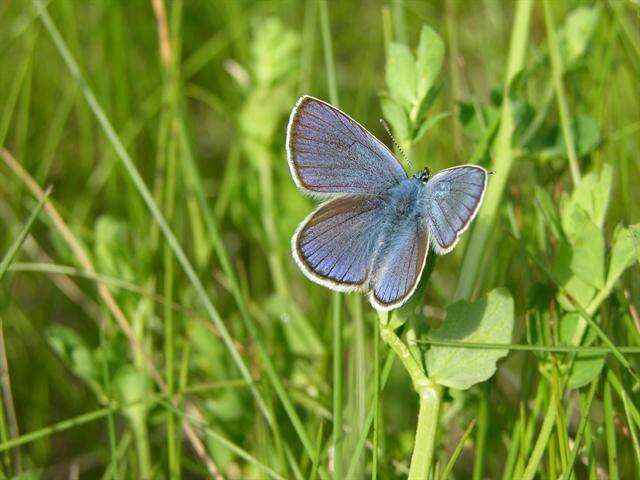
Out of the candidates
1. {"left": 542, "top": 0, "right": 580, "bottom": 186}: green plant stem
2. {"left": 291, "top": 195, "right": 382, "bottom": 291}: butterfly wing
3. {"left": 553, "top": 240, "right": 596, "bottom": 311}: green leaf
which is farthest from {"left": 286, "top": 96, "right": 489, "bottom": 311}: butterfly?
{"left": 542, "top": 0, "right": 580, "bottom": 186}: green plant stem

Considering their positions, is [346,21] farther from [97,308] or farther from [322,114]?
[322,114]

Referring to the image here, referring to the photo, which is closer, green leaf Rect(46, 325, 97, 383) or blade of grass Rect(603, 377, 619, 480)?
blade of grass Rect(603, 377, 619, 480)

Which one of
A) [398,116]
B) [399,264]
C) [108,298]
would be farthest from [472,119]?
[108,298]

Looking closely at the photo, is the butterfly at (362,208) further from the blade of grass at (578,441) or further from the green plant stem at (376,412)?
the blade of grass at (578,441)

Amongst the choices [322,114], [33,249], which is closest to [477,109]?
[322,114]

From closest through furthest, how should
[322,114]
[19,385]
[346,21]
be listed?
[322,114] → [19,385] → [346,21]

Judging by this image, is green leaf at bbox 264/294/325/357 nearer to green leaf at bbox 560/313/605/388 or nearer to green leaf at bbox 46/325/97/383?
green leaf at bbox 46/325/97/383
